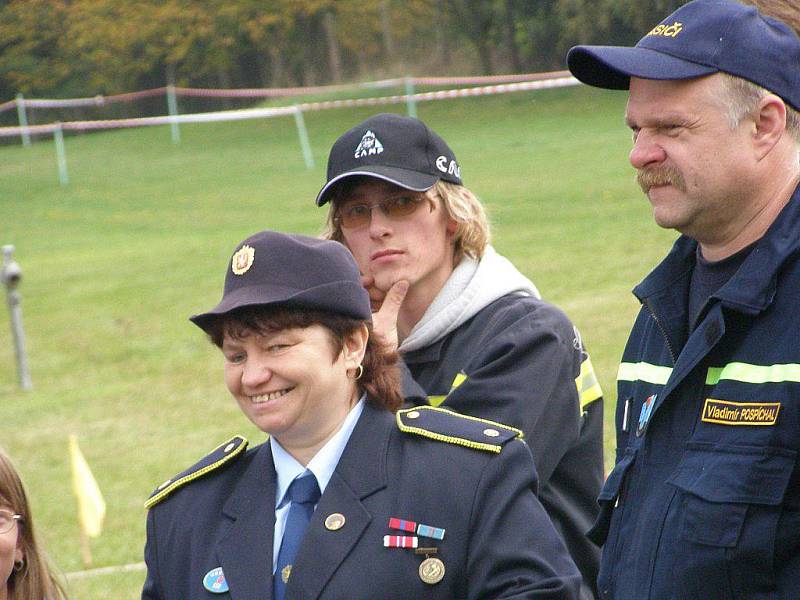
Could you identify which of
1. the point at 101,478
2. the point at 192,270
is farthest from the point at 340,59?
the point at 101,478

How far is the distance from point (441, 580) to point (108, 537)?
18.1 feet

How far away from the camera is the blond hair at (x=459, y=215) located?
385 centimetres

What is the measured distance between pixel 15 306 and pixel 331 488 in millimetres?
9720

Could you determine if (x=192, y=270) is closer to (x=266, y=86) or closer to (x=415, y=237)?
(x=415, y=237)

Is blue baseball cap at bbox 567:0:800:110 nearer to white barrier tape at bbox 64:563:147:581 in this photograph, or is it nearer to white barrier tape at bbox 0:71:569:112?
white barrier tape at bbox 64:563:147:581

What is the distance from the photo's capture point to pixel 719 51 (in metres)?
2.59

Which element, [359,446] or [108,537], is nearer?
[359,446]

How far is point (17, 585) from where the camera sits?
11.6 feet

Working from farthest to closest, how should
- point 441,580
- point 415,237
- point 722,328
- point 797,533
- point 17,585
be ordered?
1. point 415,237
2. point 17,585
3. point 441,580
4. point 722,328
5. point 797,533

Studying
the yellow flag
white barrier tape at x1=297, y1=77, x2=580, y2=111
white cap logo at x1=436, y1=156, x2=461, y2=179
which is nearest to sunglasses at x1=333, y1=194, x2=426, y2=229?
white cap logo at x1=436, y1=156, x2=461, y2=179

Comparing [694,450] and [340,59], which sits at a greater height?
[694,450]

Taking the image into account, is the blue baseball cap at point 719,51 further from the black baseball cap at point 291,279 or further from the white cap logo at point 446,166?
the white cap logo at point 446,166

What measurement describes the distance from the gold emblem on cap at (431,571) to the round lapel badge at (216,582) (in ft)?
1.38

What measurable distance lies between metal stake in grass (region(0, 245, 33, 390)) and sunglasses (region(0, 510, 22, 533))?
824 centimetres
